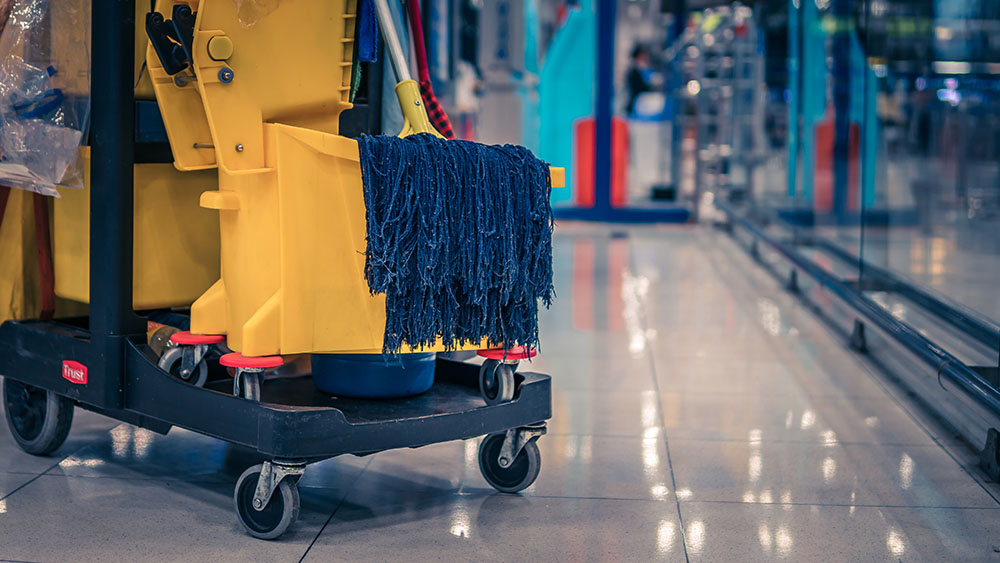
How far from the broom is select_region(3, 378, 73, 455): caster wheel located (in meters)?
0.97

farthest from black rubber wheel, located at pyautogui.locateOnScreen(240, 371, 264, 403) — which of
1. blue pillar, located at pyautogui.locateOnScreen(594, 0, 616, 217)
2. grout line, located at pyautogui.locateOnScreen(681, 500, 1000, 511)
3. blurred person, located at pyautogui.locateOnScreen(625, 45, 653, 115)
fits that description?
blurred person, located at pyautogui.locateOnScreen(625, 45, 653, 115)

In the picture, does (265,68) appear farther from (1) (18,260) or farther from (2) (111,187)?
(1) (18,260)

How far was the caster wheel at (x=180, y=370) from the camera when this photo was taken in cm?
228

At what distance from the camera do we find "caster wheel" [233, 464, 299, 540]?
2.07 m

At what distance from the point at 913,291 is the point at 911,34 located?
12.2 ft

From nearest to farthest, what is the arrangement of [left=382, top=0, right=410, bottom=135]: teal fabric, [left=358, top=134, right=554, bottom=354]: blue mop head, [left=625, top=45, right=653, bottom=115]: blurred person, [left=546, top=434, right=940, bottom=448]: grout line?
1. [left=358, top=134, right=554, bottom=354]: blue mop head
2. [left=382, top=0, right=410, bottom=135]: teal fabric
3. [left=546, top=434, right=940, bottom=448]: grout line
4. [left=625, top=45, right=653, bottom=115]: blurred person

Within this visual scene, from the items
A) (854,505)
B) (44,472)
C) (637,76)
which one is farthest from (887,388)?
(637,76)

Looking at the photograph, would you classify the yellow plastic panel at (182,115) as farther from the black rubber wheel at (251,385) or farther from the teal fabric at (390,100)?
the teal fabric at (390,100)

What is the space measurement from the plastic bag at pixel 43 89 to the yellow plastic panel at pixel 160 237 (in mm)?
71

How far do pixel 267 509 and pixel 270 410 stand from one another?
20cm

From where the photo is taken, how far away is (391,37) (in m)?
2.19

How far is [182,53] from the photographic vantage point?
2096 millimetres

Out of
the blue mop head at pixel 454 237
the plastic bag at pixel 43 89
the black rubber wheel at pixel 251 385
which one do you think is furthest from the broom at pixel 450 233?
the plastic bag at pixel 43 89

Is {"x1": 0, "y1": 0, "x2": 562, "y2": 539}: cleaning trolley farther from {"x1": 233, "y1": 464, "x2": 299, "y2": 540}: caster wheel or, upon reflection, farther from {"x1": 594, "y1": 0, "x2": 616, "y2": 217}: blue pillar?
{"x1": 594, "y1": 0, "x2": 616, "y2": 217}: blue pillar
